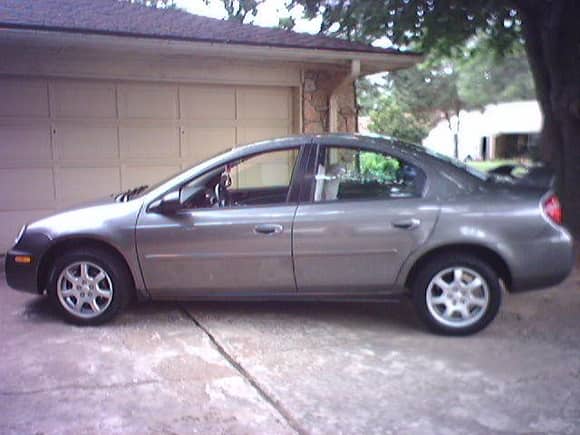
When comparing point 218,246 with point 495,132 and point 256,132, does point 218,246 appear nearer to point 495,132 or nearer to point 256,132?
point 256,132

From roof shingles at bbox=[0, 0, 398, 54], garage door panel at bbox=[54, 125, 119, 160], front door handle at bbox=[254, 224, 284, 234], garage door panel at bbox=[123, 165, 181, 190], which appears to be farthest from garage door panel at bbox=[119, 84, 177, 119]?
front door handle at bbox=[254, 224, 284, 234]

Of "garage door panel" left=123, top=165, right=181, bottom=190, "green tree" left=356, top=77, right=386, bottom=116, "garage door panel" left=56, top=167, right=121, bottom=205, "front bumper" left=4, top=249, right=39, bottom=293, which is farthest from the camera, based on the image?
"green tree" left=356, top=77, right=386, bottom=116

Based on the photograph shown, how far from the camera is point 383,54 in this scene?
852cm

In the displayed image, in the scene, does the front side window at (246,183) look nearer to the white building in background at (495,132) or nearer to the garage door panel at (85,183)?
the garage door panel at (85,183)

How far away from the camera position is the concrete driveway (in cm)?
369

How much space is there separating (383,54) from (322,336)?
4.70 m

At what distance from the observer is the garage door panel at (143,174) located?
8.49 metres

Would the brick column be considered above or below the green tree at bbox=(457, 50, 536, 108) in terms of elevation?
below

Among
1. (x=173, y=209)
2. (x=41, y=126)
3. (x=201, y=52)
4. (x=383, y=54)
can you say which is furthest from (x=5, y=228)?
(x=383, y=54)

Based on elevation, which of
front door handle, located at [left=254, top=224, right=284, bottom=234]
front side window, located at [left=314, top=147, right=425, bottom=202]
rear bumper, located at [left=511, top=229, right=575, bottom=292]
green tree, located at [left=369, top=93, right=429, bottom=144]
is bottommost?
rear bumper, located at [left=511, top=229, right=575, bottom=292]

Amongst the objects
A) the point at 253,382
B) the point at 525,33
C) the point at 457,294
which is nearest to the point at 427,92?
the point at 525,33

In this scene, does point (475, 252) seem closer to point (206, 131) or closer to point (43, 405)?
point (43, 405)

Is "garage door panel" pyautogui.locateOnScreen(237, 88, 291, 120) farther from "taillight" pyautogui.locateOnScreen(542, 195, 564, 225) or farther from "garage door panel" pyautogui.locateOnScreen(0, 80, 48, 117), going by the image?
"taillight" pyautogui.locateOnScreen(542, 195, 564, 225)

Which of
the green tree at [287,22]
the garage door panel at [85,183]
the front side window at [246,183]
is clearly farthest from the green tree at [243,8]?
the front side window at [246,183]
